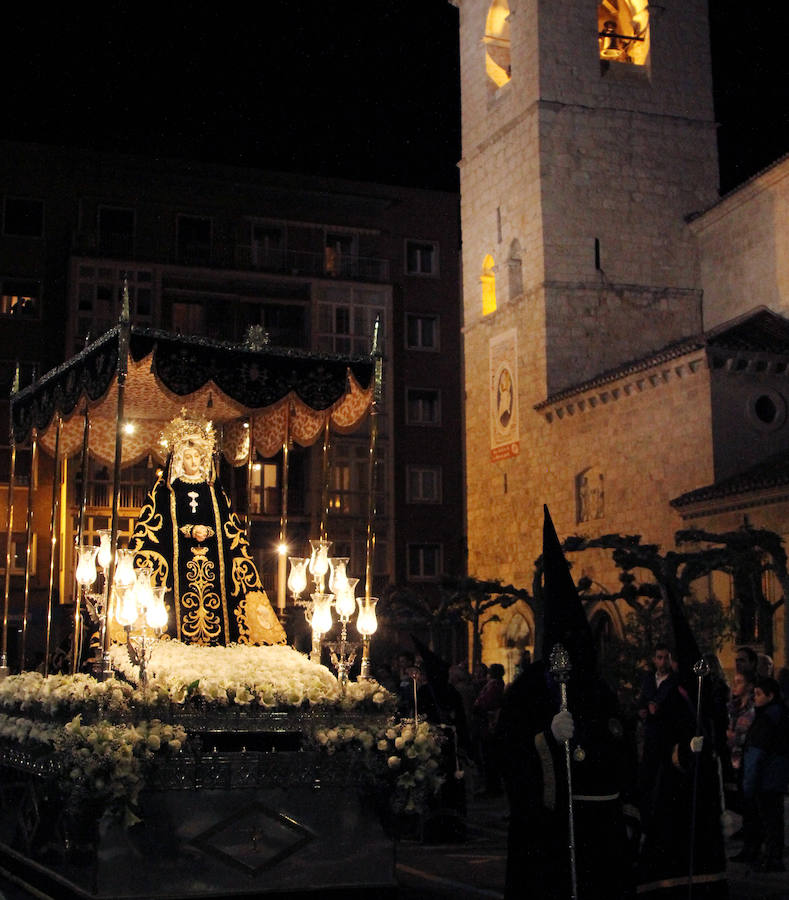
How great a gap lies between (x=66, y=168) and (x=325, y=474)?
2771cm

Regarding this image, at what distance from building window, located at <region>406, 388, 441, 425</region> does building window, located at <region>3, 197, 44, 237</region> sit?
1091cm

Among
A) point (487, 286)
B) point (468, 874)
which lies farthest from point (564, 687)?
point (487, 286)

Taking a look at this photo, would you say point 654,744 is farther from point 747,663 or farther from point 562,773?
point 747,663

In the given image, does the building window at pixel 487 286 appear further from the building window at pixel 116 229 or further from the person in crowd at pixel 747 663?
the person in crowd at pixel 747 663

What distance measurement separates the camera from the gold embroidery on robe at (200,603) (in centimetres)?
981

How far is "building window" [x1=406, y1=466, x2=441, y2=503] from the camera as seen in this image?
120ft

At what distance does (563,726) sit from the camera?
6.52 m

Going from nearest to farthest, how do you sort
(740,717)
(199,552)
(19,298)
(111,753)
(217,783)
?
1. (111,753)
2. (217,783)
3. (199,552)
4. (740,717)
5. (19,298)

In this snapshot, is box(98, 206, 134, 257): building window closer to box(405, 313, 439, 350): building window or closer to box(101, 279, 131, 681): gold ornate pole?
box(405, 313, 439, 350): building window

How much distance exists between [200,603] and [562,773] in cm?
387

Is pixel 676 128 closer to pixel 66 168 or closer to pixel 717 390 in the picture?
pixel 717 390

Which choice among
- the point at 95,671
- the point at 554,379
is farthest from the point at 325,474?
the point at 554,379

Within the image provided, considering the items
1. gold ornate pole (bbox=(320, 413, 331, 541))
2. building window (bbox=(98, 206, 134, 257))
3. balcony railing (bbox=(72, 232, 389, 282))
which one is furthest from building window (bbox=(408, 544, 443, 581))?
gold ornate pole (bbox=(320, 413, 331, 541))

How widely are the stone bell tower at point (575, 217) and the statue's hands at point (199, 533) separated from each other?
741 inches
